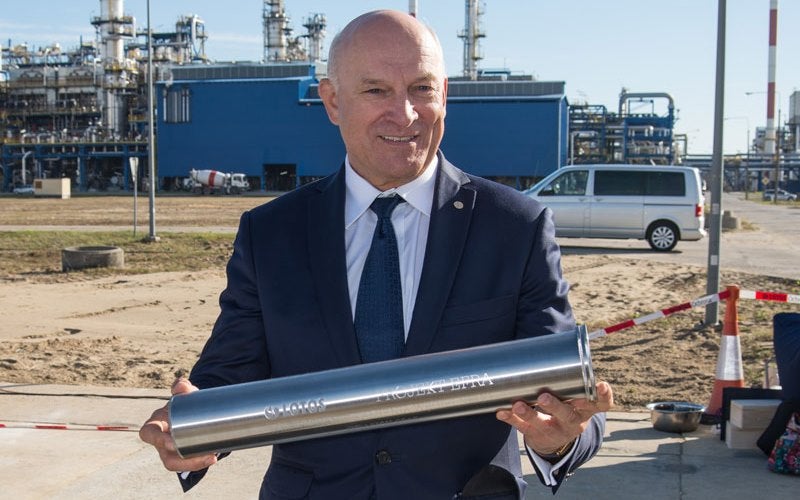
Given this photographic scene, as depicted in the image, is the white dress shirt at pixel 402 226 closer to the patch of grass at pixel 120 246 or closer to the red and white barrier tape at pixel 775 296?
the red and white barrier tape at pixel 775 296

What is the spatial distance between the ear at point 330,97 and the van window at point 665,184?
19590mm

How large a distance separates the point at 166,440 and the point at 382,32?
945 millimetres

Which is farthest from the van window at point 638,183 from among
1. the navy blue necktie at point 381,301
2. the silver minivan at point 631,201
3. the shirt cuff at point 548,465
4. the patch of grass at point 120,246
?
the shirt cuff at point 548,465

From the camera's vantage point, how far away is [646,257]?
19344mm

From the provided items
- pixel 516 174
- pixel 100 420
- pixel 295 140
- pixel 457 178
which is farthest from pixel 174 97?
pixel 457 178

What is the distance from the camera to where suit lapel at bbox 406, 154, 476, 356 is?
1923 mm

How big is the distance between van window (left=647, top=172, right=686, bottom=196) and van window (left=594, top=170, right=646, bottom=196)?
21 cm

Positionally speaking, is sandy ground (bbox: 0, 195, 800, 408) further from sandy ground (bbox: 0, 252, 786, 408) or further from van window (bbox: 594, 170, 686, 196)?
van window (bbox: 594, 170, 686, 196)

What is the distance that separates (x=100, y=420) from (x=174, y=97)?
6365cm

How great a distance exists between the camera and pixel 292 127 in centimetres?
6581

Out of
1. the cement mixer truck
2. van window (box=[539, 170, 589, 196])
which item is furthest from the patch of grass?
the cement mixer truck

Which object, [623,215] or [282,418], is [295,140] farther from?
[282,418]

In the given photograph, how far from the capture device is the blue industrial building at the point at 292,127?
63.1 m

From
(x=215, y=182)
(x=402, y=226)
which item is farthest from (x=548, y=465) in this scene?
(x=215, y=182)
